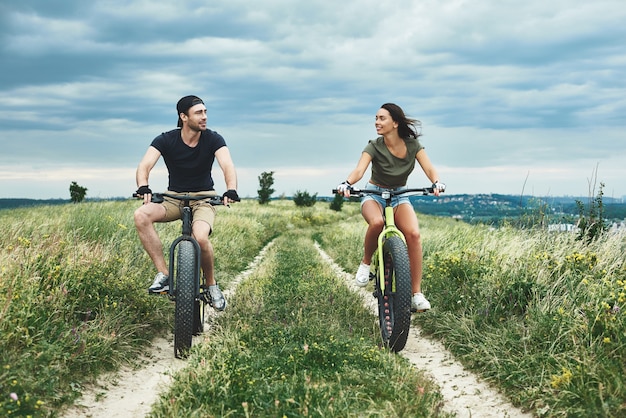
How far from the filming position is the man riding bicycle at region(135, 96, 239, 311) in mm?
6117

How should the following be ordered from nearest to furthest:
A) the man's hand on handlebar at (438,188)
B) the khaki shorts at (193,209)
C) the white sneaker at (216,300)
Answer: the man's hand on handlebar at (438,188) → the khaki shorts at (193,209) → the white sneaker at (216,300)

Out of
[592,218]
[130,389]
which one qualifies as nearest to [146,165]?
[130,389]

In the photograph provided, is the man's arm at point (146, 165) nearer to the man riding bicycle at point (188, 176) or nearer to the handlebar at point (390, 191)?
the man riding bicycle at point (188, 176)

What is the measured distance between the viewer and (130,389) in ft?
16.2

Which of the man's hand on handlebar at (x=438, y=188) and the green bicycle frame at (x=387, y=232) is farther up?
the man's hand on handlebar at (x=438, y=188)

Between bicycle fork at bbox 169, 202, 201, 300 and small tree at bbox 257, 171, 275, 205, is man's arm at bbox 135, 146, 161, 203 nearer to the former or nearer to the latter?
bicycle fork at bbox 169, 202, 201, 300

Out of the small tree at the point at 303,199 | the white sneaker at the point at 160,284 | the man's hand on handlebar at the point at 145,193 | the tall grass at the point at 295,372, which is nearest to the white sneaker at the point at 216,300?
the tall grass at the point at 295,372

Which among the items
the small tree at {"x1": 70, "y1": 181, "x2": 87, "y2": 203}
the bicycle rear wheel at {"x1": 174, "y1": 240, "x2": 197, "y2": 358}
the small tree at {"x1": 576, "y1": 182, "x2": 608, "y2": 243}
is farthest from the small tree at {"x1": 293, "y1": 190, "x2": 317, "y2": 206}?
the bicycle rear wheel at {"x1": 174, "y1": 240, "x2": 197, "y2": 358}

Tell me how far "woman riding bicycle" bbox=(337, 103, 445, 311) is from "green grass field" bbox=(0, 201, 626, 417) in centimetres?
91

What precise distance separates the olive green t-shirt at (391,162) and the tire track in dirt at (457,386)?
1947mm

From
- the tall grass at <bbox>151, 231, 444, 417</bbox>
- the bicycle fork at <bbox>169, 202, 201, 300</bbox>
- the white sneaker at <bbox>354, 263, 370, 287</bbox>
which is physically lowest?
the tall grass at <bbox>151, 231, 444, 417</bbox>

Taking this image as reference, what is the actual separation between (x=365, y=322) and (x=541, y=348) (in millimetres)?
2165

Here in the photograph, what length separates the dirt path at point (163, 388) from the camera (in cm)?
444

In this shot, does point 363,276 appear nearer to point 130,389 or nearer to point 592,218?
point 130,389
